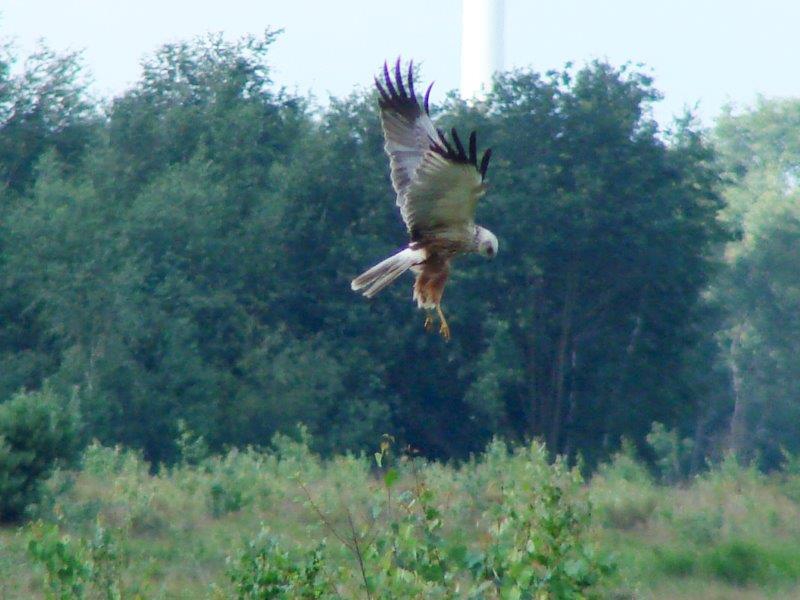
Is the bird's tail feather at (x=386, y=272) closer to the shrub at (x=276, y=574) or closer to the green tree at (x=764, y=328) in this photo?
the shrub at (x=276, y=574)

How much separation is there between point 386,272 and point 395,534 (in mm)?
3369

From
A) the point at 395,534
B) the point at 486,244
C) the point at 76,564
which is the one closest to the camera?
the point at 395,534

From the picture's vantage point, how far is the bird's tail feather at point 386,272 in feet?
28.4

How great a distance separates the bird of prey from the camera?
816cm

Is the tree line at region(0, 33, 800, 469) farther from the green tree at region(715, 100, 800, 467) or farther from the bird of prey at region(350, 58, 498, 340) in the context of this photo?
the bird of prey at region(350, 58, 498, 340)

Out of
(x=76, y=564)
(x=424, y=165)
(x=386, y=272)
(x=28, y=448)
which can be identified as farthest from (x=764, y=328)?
(x=76, y=564)

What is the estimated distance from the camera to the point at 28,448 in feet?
49.2

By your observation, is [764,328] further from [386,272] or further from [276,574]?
[276,574]

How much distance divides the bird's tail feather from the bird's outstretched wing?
0.15 metres

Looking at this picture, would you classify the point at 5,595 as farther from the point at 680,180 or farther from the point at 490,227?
the point at 680,180

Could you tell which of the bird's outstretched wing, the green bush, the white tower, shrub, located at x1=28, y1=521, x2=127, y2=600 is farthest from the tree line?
shrub, located at x1=28, y1=521, x2=127, y2=600

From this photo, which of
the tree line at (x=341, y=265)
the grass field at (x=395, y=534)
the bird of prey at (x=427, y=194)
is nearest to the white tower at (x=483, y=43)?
the tree line at (x=341, y=265)

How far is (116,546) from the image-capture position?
23.8 ft

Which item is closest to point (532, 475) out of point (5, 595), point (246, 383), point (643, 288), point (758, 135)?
point (5, 595)
